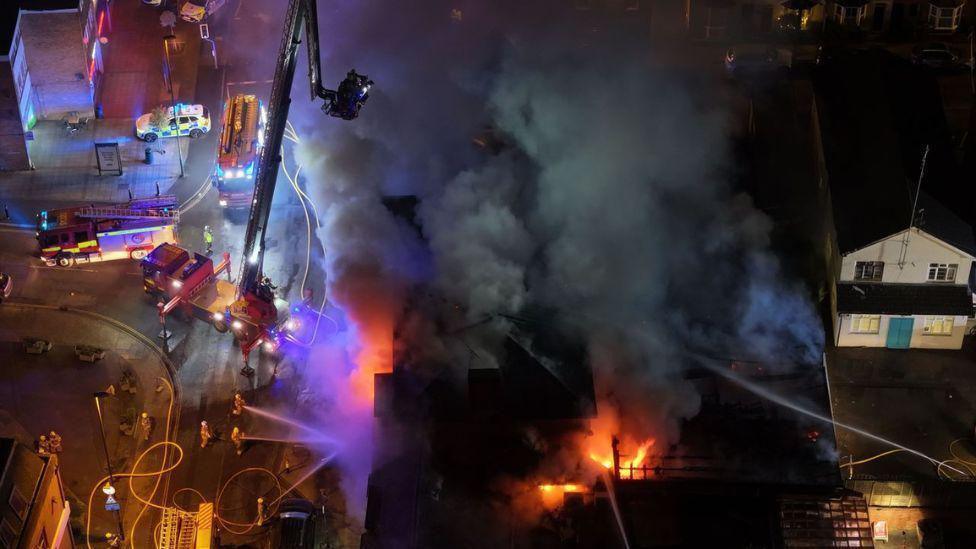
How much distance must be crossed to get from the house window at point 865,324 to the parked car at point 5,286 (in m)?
28.2

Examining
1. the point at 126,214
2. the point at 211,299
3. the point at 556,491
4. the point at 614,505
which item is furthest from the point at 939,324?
the point at 126,214

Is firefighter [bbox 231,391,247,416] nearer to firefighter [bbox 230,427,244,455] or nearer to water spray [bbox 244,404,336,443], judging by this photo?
water spray [bbox 244,404,336,443]

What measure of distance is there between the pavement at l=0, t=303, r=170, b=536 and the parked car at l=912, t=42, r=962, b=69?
31484 millimetres

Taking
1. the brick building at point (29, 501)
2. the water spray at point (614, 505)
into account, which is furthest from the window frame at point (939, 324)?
the brick building at point (29, 501)

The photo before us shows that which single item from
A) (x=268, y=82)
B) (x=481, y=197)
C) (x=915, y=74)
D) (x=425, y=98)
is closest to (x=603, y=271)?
(x=481, y=197)

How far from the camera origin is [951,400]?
41656 millimetres

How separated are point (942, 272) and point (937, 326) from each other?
1.88 metres

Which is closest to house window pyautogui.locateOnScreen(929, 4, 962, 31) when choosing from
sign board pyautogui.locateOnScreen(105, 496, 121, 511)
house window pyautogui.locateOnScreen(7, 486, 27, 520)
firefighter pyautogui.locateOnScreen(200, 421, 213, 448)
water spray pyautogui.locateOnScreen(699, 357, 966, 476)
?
water spray pyautogui.locateOnScreen(699, 357, 966, 476)

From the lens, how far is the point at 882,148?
44.8m

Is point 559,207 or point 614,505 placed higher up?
point 559,207

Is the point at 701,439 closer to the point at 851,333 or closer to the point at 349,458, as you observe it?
the point at 851,333

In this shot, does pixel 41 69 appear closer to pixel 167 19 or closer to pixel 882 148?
pixel 167 19

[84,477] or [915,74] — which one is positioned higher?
[915,74]

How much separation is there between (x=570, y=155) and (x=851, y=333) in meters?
11.4
